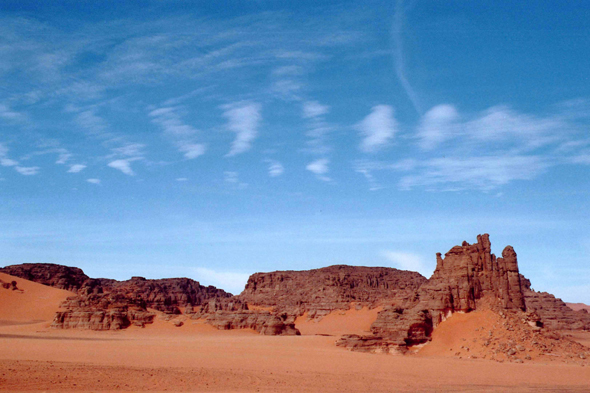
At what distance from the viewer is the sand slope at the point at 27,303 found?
60.5 m

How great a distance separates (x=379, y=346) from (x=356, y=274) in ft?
240

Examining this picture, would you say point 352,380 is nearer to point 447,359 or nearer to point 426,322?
point 447,359

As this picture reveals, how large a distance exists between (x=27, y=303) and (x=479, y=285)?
57169 millimetres

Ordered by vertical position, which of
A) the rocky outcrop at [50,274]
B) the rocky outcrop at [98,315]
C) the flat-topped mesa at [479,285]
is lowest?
the rocky outcrop at [98,315]

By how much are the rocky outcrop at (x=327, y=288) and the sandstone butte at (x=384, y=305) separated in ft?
0.93

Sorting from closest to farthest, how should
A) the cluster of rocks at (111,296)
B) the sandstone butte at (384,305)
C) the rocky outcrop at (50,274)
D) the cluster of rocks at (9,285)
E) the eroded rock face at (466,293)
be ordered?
the sandstone butte at (384,305)
the eroded rock face at (466,293)
the cluster of rocks at (111,296)
the cluster of rocks at (9,285)
the rocky outcrop at (50,274)

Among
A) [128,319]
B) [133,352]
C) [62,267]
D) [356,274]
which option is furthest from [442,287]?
[62,267]

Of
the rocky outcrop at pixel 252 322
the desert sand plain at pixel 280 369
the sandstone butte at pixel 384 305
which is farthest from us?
the rocky outcrop at pixel 252 322

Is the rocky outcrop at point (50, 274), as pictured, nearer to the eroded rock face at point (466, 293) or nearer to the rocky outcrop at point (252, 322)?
the rocky outcrop at point (252, 322)

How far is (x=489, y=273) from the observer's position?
113 ft

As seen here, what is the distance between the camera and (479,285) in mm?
34312

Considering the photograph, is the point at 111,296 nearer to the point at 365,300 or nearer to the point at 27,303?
the point at 27,303

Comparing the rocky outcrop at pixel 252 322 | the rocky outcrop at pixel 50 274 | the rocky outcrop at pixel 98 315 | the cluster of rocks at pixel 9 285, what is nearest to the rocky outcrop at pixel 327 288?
the rocky outcrop at pixel 252 322

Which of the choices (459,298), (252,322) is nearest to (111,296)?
(252,322)
